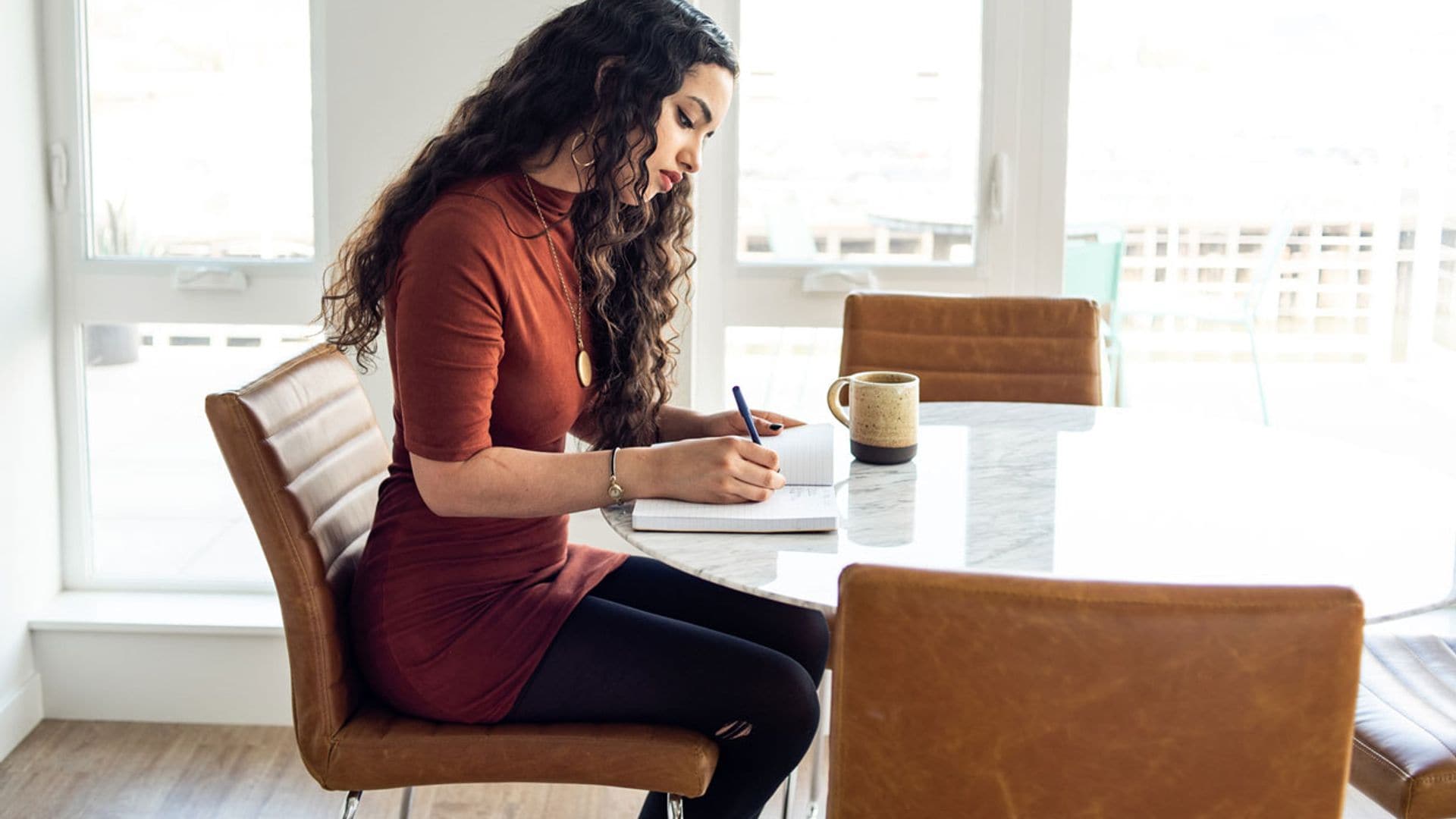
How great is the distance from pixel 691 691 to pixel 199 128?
1.80 meters

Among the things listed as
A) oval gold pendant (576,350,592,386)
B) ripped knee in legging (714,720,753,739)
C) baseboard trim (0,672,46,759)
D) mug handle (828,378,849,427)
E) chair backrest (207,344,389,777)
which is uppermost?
oval gold pendant (576,350,592,386)

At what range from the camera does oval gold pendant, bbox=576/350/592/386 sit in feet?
5.40

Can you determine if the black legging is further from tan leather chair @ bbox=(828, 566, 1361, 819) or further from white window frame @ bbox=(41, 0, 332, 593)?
white window frame @ bbox=(41, 0, 332, 593)

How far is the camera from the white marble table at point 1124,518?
4.24ft

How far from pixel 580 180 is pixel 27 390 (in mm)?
1542

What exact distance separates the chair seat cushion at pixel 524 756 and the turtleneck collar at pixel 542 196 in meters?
0.60

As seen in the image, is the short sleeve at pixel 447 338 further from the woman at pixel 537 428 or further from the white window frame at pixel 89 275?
the white window frame at pixel 89 275

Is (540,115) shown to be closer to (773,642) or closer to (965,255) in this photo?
(773,642)

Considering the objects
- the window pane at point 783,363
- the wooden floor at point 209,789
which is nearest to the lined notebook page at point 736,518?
the wooden floor at point 209,789

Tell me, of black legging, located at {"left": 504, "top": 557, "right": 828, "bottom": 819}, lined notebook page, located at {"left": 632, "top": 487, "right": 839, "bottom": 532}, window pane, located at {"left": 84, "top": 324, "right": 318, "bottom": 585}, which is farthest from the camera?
window pane, located at {"left": 84, "top": 324, "right": 318, "bottom": 585}

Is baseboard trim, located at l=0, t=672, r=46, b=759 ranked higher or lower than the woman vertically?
lower

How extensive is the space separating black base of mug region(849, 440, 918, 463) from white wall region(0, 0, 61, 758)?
1.72 m

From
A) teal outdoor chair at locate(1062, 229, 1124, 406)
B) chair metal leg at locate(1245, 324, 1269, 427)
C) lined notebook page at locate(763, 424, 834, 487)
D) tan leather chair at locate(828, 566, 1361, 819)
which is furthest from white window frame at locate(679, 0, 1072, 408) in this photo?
tan leather chair at locate(828, 566, 1361, 819)

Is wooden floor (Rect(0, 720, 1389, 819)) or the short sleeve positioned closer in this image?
the short sleeve
